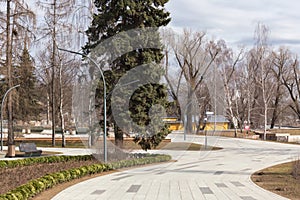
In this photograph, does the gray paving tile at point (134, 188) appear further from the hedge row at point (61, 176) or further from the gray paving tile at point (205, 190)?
the hedge row at point (61, 176)

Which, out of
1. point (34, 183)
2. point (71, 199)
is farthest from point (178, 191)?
point (34, 183)

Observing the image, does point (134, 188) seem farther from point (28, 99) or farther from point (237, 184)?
point (28, 99)

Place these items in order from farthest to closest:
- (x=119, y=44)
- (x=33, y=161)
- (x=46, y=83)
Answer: (x=46, y=83) < (x=119, y=44) < (x=33, y=161)

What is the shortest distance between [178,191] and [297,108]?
6535 centimetres

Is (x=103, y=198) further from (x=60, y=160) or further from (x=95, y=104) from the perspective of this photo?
(x=95, y=104)

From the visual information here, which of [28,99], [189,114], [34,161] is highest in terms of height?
[28,99]

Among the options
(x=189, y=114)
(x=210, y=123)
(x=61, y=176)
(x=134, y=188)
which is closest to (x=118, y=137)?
(x=61, y=176)

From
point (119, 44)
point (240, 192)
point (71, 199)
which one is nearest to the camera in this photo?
point (71, 199)

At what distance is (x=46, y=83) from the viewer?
55.7m

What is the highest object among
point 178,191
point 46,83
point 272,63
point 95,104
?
point 272,63

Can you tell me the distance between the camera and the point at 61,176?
1731cm

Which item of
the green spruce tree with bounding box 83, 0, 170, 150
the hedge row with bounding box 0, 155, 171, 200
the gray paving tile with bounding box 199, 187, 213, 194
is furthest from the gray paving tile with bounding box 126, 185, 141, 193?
the green spruce tree with bounding box 83, 0, 170, 150

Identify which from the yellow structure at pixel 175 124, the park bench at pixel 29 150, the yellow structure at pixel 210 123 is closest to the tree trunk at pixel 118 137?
the park bench at pixel 29 150

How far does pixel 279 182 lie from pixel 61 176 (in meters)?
9.08
